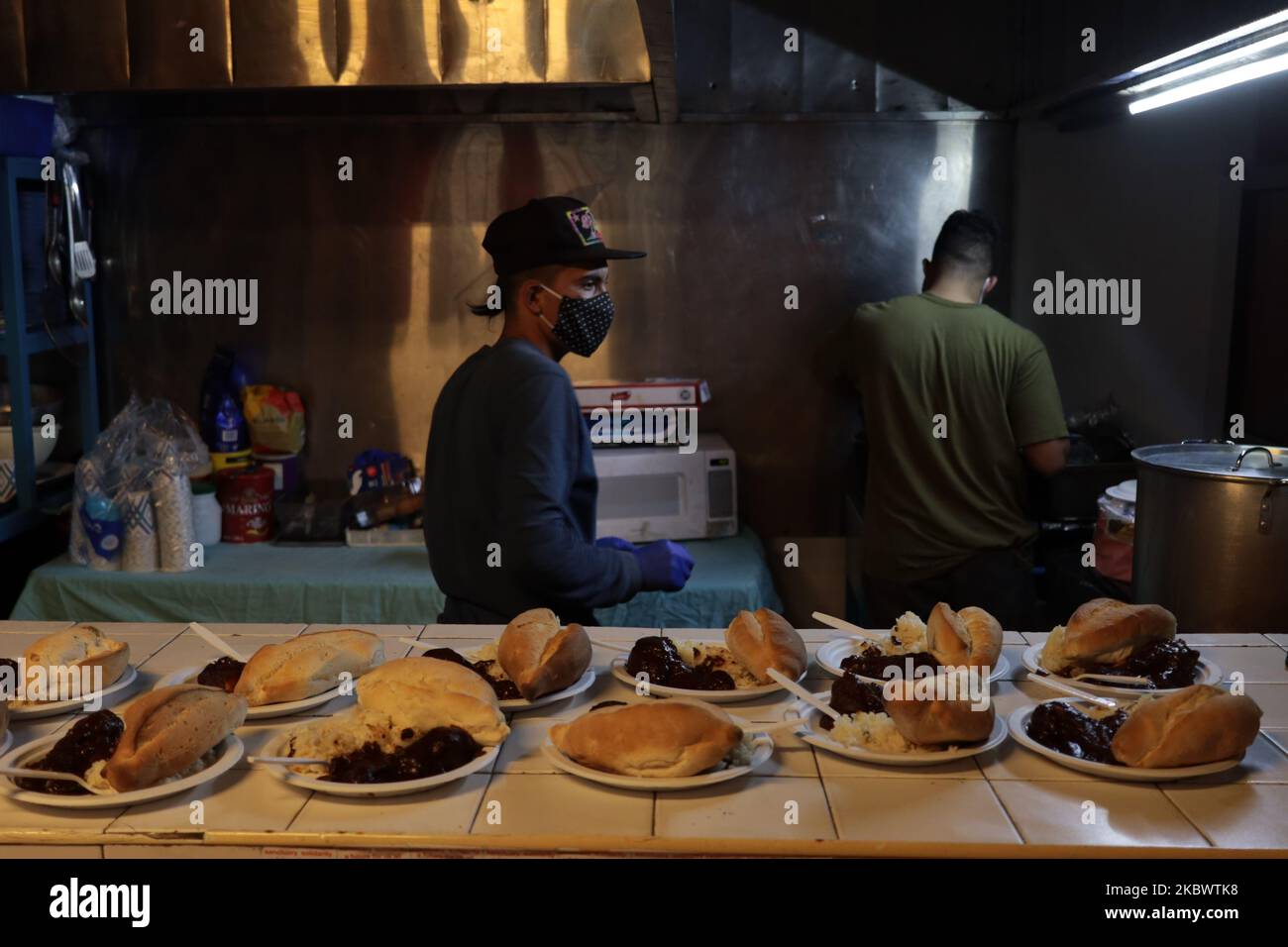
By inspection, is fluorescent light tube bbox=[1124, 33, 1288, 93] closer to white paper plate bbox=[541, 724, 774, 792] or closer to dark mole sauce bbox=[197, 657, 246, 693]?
white paper plate bbox=[541, 724, 774, 792]

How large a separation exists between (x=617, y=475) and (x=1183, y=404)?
1.83m

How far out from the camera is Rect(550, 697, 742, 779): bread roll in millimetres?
1483

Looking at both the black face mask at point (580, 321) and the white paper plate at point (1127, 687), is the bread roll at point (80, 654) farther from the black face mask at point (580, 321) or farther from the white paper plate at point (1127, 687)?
the white paper plate at point (1127, 687)

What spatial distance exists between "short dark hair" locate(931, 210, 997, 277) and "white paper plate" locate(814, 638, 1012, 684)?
81.8 inches

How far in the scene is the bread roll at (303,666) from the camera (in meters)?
1.72

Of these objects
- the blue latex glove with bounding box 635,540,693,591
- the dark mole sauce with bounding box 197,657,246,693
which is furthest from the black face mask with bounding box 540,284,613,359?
the dark mole sauce with bounding box 197,657,246,693

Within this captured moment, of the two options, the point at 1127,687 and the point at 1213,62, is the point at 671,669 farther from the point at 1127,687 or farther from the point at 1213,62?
the point at 1213,62

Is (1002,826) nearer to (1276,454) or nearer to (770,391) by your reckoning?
(1276,454)

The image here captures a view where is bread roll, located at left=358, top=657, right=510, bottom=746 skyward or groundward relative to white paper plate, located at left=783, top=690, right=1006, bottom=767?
skyward

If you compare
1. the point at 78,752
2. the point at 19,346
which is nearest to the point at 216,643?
the point at 78,752

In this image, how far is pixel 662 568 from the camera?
2.68 m

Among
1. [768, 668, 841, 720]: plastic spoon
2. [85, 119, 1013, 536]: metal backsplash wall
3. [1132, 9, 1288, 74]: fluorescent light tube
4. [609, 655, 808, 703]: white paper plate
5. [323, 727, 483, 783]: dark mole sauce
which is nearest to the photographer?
[323, 727, 483, 783]: dark mole sauce

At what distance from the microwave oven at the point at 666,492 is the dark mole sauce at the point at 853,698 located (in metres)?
2.43

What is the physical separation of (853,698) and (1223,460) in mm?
1501
